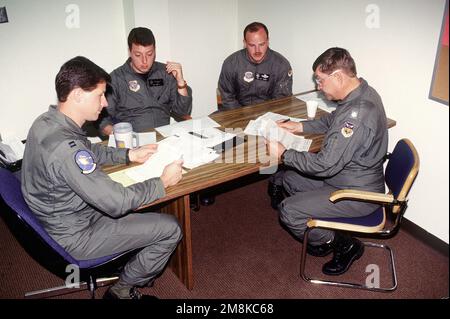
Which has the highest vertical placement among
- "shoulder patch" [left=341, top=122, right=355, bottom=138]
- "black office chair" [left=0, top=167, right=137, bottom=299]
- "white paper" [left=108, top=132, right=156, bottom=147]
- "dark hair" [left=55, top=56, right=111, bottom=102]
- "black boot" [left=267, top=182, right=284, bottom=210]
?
"dark hair" [left=55, top=56, right=111, bottom=102]

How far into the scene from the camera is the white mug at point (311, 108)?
282cm

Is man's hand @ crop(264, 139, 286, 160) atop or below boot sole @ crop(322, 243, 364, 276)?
atop

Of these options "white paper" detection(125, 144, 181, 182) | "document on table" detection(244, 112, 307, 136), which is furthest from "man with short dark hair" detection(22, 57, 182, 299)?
"document on table" detection(244, 112, 307, 136)

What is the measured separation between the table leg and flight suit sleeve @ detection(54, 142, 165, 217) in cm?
30

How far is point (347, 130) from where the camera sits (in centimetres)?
222

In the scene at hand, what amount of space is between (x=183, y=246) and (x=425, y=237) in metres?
1.74

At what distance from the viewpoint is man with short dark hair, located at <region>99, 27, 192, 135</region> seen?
2.89 metres

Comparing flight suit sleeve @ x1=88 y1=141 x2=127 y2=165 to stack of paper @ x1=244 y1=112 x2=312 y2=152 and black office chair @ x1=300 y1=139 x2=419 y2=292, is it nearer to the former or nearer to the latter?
stack of paper @ x1=244 y1=112 x2=312 y2=152

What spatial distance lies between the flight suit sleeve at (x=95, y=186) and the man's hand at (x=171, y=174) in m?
0.08

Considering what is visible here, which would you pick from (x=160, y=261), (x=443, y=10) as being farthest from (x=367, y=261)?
(x=443, y=10)

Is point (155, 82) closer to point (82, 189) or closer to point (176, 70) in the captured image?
point (176, 70)

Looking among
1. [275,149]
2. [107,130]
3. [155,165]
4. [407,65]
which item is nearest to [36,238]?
[155,165]

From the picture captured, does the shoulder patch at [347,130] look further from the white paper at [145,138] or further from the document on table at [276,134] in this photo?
the white paper at [145,138]

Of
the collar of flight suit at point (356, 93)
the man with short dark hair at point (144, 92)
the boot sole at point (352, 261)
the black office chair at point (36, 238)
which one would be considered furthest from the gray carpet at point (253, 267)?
the collar of flight suit at point (356, 93)
